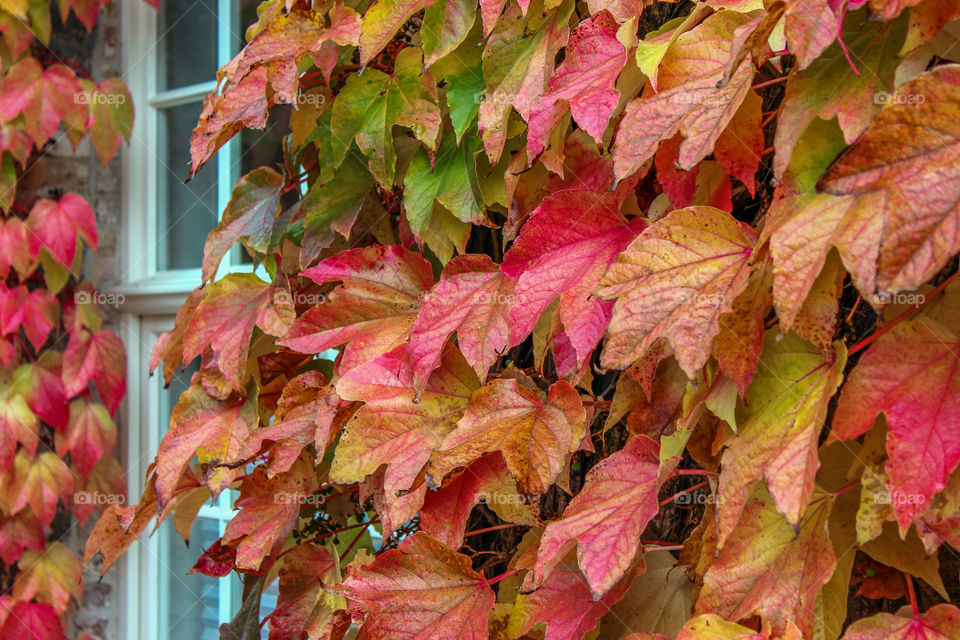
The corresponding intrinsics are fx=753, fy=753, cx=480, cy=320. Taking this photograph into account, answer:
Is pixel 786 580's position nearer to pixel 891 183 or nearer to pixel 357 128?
pixel 891 183

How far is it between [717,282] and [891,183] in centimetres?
12

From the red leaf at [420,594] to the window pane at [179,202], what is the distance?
1.42m

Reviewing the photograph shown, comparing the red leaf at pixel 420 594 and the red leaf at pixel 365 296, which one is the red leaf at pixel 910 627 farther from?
the red leaf at pixel 365 296

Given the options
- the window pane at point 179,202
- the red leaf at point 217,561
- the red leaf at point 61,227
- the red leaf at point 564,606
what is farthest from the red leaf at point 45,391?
the red leaf at point 564,606

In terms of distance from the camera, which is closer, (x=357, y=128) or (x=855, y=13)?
(x=855, y=13)

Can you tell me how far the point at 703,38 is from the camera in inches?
Result: 22.4

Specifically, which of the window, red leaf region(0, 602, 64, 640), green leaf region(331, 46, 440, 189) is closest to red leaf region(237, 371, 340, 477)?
green leaf region(331, 46, 440, 189)

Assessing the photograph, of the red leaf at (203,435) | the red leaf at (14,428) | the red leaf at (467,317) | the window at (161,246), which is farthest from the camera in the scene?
the window at (161,246)

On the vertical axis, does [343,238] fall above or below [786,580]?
above

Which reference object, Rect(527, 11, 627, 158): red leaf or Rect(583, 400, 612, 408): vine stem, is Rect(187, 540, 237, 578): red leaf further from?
Rect(527, 11, 627, 158): red leaf

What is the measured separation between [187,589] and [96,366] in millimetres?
604

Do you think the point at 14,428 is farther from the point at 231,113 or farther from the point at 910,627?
the point at 910,627

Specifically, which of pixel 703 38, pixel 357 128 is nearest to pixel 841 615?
pixel 703 38

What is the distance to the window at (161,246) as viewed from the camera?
187 centimetres
